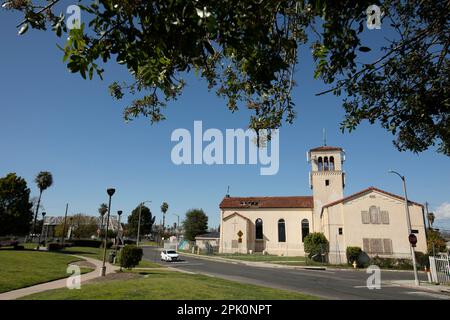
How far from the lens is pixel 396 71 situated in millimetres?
6957

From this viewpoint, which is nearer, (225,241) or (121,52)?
(121,52)

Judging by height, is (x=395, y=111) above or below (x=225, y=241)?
above

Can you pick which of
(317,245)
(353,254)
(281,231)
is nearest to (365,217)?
(353,254)

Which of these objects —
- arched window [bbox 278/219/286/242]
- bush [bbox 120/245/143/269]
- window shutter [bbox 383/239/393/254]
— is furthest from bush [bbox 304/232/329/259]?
bush [bbox 120/245/143/269]

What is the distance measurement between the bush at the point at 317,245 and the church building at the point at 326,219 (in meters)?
0.75

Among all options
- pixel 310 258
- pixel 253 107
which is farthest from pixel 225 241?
pixel 253 107

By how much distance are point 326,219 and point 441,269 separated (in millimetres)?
17586

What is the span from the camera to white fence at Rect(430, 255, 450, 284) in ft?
66.8

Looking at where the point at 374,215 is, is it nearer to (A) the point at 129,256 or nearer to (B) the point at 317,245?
(B) the point at 317,245

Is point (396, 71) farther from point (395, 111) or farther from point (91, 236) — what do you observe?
point (91, 236)

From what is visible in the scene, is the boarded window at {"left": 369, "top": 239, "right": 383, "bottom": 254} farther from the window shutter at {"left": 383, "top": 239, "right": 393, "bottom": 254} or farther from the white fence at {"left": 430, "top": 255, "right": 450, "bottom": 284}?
the white fence at {"left": 430, "top": 255, "right": 450, "bottom": 284}
